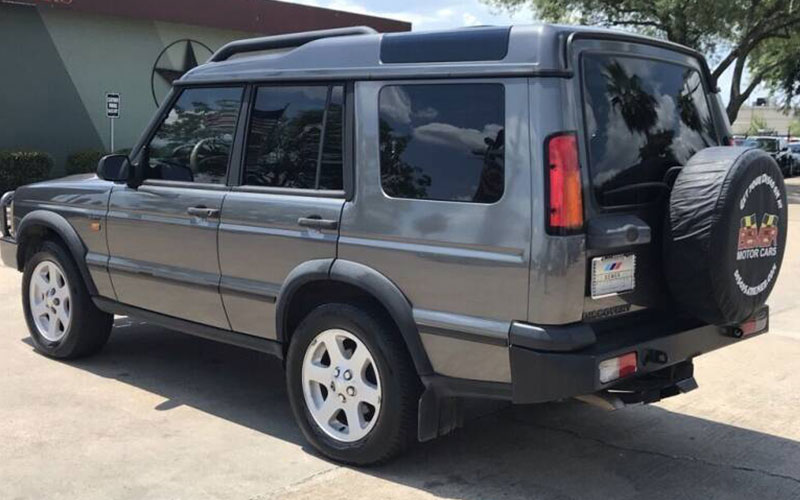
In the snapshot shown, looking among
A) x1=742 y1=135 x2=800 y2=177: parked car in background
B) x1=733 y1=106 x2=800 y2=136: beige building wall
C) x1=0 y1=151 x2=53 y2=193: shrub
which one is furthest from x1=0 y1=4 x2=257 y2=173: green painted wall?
x1=733 y1=106 x2=800 y2=136: beige building wall

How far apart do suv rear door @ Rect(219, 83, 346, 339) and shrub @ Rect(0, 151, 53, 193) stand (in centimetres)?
1342

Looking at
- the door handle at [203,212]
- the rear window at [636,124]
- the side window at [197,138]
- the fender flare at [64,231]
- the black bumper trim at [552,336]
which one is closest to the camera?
the black bumper trim at [552,336]

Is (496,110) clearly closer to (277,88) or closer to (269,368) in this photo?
(277,88)

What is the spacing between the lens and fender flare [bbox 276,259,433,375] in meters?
3.76

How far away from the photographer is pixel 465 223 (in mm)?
3564

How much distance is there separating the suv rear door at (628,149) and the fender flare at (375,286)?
2.59ft

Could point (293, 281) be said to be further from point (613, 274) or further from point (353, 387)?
point (613, 274)

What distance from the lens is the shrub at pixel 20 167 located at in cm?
1631

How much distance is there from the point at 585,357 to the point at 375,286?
3.41 feet

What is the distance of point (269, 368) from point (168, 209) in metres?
1.56

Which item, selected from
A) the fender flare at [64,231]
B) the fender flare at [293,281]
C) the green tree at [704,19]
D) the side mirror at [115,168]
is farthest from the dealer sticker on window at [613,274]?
the green tree at [704,19]

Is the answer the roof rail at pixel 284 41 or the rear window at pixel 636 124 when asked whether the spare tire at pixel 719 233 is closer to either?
the rear window at pixel 636 124

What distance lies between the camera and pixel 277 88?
4504 millimetres

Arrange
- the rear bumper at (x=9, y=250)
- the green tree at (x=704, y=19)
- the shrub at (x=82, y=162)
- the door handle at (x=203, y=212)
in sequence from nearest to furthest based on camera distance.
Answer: the door handle at (x=203, y=212) → the rear bumper at (x=9, y=250) → the shrub at (x=82, y=162) → the green tree at (x=704, y=19)
